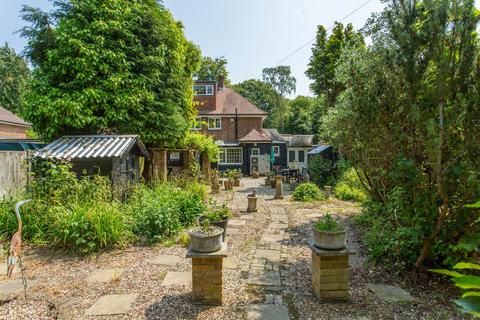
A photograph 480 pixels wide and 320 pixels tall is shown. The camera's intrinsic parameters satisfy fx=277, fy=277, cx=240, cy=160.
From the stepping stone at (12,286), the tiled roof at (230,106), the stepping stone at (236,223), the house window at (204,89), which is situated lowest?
the stepping stone at (12,286)

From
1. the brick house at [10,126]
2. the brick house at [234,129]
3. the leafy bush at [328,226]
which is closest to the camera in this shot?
the leafy bush at [328,226]

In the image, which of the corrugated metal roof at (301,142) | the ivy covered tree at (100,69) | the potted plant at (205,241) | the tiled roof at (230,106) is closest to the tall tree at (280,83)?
the corrugated metal roof at (301,142)

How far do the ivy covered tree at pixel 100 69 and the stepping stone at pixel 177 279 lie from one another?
19.9 ft

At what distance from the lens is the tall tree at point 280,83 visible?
4719 centimetres

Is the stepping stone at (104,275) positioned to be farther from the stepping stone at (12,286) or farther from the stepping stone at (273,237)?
the stepping stone at (273,237)

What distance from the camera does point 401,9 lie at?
3727 millimetres

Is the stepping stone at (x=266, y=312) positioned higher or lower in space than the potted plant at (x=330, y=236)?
lower

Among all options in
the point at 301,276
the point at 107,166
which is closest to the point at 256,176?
the point at 107,166

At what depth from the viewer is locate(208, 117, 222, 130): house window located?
75.9 feet

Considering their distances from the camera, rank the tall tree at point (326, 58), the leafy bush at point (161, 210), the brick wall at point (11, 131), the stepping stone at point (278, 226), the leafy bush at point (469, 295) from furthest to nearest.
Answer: the brick wall at point (11, 131)
the tall tree at point (326, 58)
the stepping stone at point (278, 226)
the leafy bush at point (161, 210)
the leafy bush at point (469, 295)

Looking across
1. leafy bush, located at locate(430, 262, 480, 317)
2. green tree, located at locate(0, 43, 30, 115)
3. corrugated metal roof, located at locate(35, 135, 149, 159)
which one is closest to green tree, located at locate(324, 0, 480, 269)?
leafy bush, located at locate(430, 262, 480, 317)

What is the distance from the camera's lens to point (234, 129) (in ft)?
76.4

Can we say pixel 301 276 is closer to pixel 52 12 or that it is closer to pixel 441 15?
pixel 441 15

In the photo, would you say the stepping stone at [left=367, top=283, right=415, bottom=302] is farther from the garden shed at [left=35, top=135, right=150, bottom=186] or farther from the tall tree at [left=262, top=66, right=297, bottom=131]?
the tall tree at [left=262, top=66, right=297, bottom=131]
